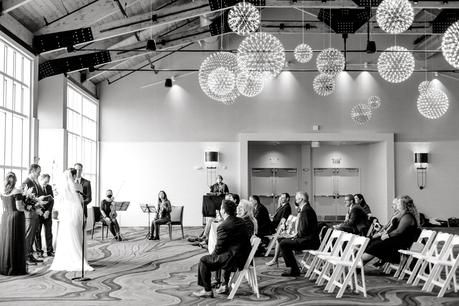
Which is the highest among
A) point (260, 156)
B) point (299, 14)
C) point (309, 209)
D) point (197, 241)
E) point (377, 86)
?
point (299, 14)

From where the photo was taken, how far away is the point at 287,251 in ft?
27.5

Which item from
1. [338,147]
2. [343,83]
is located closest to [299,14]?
[343,83]

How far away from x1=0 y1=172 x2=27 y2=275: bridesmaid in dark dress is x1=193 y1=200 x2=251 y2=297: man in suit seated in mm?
3041

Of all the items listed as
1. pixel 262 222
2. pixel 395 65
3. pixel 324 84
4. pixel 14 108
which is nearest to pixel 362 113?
pixel 324 84

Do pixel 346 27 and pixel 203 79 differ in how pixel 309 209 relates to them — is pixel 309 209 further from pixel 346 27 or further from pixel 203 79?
pixel 346 27

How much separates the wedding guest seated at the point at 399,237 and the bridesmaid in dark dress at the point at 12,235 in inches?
190

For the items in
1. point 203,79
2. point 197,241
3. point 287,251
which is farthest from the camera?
point 197,241

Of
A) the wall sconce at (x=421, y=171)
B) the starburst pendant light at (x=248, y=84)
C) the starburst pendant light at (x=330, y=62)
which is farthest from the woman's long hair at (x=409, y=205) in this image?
the wall sconce at (x=421, y=171)

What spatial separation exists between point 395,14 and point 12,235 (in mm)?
5924

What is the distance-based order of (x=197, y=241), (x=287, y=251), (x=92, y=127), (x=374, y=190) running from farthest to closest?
(x=374, y=190) < (x=92, y=127) < (x=197, y=241) < (x=287, y=251)

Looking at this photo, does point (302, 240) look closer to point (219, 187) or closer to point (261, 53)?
point (261, 53)

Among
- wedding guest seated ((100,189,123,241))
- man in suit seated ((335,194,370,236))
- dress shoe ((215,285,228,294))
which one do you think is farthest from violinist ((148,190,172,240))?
dress shoe ((215,285,228,294))

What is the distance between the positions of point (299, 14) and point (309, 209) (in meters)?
11.4

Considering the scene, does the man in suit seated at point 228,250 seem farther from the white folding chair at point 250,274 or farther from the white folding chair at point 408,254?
the white folding chair at point 408,254
